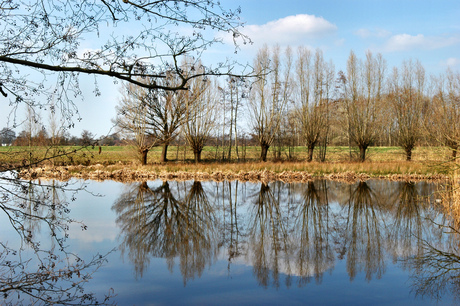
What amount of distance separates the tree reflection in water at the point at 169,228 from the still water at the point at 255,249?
0.03m

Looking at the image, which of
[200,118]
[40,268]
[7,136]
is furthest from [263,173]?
[7,136]

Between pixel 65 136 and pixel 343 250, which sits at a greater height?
pixel 65 136

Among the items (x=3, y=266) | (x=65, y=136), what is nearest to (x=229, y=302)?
(x=65, y=136)

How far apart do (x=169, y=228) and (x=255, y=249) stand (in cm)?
265

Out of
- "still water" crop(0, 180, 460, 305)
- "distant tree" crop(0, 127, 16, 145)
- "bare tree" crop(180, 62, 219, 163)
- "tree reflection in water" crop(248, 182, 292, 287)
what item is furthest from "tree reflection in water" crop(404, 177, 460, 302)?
"bare tree" crop(180, 62, 219, 163)

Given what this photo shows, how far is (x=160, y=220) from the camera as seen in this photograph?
1006cm

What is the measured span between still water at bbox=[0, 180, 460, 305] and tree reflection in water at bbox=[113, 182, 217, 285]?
30 millimetres

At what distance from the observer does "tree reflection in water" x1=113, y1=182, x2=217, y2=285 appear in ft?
22.3

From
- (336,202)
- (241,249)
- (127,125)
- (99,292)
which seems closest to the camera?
(99,292)

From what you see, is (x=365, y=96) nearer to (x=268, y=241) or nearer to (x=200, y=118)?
(x=200, y=118)

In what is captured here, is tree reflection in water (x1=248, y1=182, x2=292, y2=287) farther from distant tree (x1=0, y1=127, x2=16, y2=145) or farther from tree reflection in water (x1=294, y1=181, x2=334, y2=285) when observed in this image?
distant tree (x1=0, y1=127, x2=16, y2=145)

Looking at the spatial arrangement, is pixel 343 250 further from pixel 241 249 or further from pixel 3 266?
pixel 3 266

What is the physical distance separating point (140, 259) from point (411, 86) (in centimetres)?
3088

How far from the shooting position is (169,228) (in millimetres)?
9055
